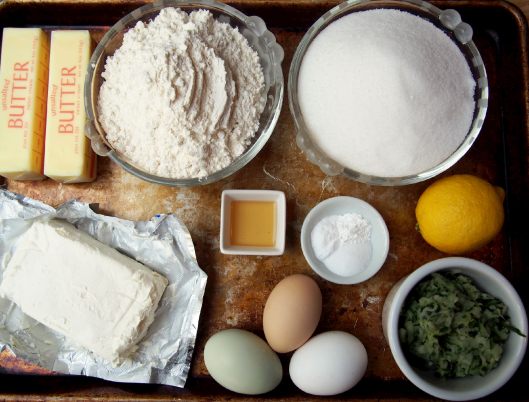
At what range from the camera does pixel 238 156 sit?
1.08 m

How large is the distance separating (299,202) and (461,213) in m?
0.36

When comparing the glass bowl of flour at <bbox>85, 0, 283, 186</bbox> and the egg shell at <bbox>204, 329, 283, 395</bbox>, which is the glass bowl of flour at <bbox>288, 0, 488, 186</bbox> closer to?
the glass bowl of flour at <bbox>85, 0, 283, 186</bbox>

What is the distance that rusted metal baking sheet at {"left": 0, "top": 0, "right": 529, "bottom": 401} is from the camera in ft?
3.77

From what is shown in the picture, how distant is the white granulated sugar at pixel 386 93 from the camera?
98 cm

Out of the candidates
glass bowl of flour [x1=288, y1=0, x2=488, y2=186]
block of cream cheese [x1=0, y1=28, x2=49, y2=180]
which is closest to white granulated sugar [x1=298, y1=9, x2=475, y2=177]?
glass bowl of flour [x1=288, y1=0, x2=488, y2=186]

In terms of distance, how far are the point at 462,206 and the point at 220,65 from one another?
58cm

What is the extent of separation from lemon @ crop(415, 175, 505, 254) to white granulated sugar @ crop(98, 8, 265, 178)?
1.39 feet

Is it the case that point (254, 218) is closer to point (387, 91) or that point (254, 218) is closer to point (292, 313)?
point (292, 313)

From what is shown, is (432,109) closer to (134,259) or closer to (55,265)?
(134,259)

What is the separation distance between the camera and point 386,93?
3.19 ft

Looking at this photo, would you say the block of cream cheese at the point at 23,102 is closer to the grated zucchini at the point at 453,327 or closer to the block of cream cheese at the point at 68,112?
the block of cream cheese at the point at 68,112

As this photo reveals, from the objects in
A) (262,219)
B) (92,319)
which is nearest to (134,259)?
(92,319)

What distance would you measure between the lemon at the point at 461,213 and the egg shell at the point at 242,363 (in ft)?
1.47

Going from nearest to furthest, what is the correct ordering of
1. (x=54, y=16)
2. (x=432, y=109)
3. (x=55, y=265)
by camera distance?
1. (x=432, y=109)
2. (x=55, y=265)
3. (x=54, y=16)
